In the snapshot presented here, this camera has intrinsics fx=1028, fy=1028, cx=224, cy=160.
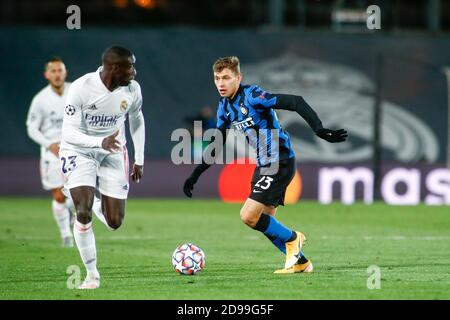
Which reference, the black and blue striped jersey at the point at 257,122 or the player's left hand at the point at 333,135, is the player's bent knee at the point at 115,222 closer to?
the black and blue striped jersey at the point at 257,122

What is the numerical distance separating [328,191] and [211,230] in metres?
7.67

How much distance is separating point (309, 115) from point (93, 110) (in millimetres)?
2081

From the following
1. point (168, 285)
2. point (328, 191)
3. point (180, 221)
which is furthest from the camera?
point (328, 191)

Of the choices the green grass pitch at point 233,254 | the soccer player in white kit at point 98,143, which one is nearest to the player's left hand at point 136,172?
the soccer player in white kit at point 98,143

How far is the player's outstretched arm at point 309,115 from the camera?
956 centimetres

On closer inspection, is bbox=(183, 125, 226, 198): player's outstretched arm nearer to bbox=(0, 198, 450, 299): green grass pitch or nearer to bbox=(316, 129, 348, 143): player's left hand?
bbox=(0, 198, 450, 299): green grass pitch

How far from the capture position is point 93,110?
32.5 feet

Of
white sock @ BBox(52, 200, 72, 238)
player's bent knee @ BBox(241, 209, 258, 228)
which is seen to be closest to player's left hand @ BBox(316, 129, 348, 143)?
player's bent knee @ BBox(241, 209, 258, 228)

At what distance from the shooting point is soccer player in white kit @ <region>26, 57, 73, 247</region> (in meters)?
14.4

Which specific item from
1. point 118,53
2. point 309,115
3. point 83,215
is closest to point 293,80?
point 309,115

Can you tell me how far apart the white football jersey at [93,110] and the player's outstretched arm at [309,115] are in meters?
1.45

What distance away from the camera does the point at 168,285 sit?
376 inches
